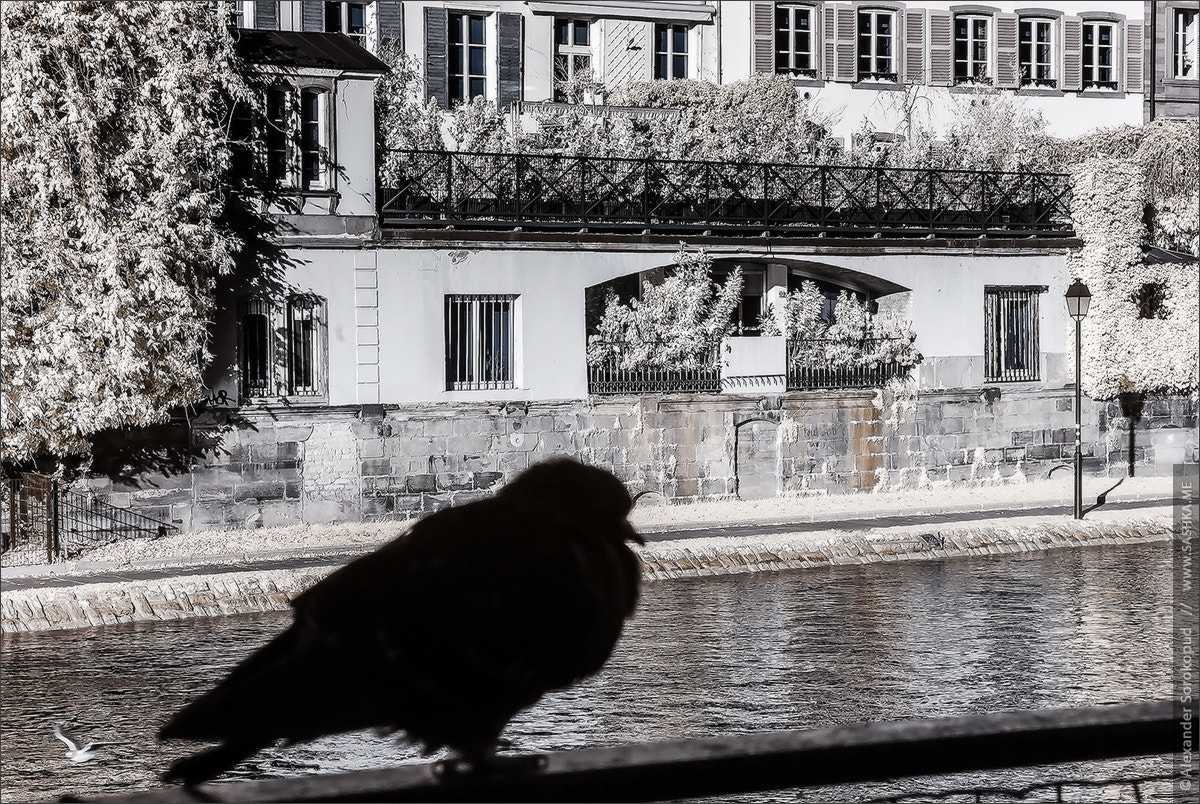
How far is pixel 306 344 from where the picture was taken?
74.6 feet

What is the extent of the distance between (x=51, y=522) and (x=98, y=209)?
4060 millimetres

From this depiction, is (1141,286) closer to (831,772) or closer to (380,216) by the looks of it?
(380,216)

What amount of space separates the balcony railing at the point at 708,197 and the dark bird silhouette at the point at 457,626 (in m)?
20.6

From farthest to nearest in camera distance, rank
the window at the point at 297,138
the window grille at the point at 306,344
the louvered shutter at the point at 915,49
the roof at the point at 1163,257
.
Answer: the louvered shutter at the point at 915,49
the roof at the point at 1163,257
the window grille at the point at 306,344
the window at the point at 297,138

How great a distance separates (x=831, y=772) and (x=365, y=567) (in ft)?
3.64

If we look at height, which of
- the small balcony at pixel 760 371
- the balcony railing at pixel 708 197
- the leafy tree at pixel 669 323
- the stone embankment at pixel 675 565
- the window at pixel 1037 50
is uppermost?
the window at pixel 1037 50

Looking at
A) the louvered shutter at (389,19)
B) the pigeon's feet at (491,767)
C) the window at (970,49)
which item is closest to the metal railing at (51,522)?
the louvered shutter at (389,19)

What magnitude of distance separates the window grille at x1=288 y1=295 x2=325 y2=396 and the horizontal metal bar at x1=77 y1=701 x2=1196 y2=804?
21090mm

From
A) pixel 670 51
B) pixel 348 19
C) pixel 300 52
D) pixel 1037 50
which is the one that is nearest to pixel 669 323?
pixel 300 52

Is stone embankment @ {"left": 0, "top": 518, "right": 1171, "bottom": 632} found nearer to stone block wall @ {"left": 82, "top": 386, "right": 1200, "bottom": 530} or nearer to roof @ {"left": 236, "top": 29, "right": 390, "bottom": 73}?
stone block wall @ {"left": 82, "top": 386, "right": 1200, "bottom": 530}

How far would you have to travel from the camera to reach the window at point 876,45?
32250 mm

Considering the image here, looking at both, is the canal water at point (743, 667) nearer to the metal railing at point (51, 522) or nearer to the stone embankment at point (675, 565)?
the stone embankment at point (675, 565)

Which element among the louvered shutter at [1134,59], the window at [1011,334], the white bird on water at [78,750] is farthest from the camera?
the louvered shutter at [1134,59]

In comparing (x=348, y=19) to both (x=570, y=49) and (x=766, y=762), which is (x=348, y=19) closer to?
(x=570, y=49)
